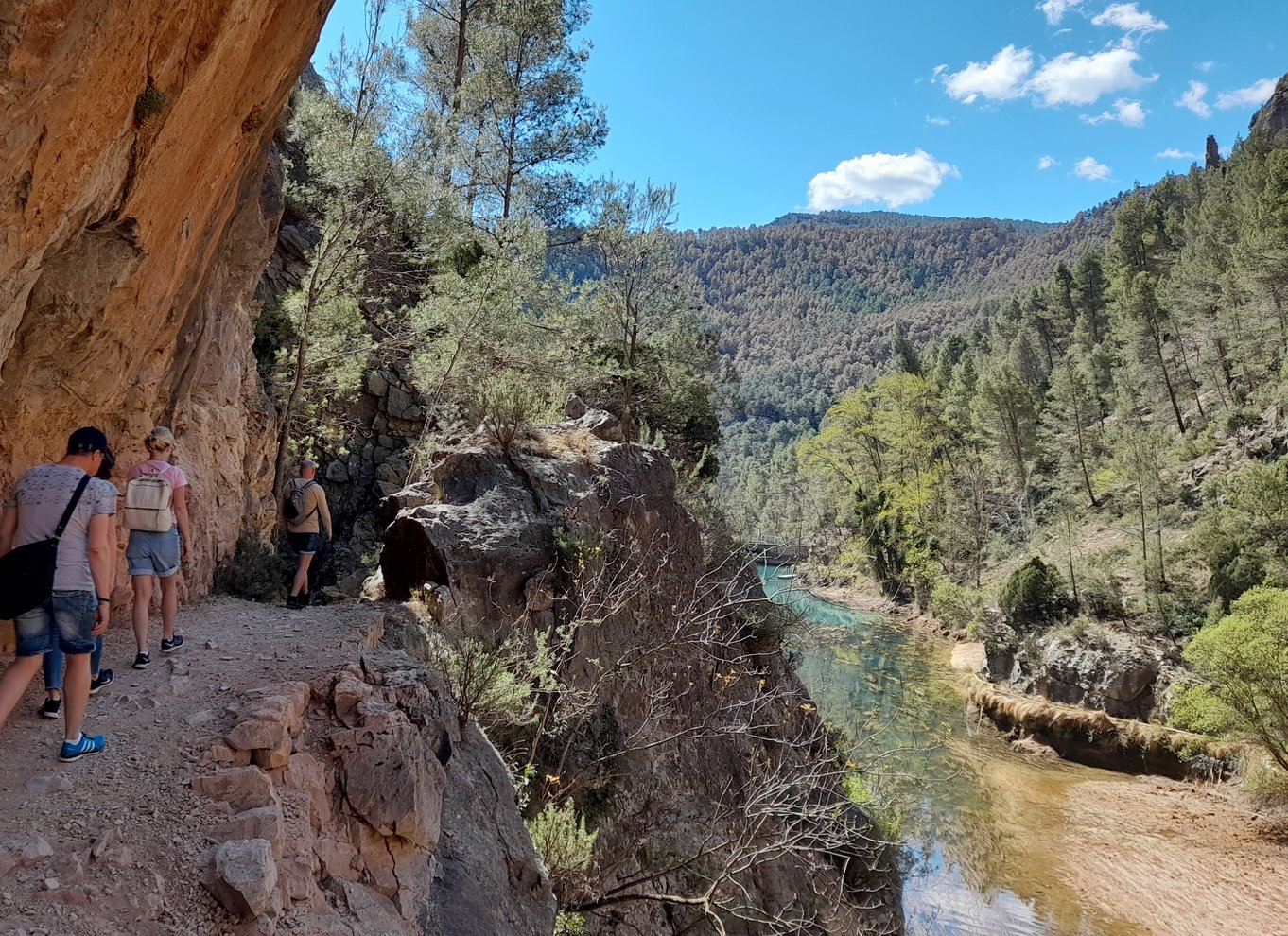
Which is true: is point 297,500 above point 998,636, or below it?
above

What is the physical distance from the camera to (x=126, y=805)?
2.82 metres

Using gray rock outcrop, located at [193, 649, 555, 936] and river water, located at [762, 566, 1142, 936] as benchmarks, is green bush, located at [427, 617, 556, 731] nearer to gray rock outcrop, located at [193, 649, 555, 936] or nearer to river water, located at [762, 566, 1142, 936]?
gray rock outcrop, located at [193, 649, 555, 936]

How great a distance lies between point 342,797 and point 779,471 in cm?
8302

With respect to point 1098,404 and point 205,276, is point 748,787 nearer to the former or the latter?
point 205,276

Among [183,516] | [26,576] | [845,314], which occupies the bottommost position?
[26,576]

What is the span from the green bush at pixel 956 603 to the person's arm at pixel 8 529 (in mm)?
32660

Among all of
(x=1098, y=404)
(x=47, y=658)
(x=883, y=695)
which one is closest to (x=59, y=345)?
(x=47, y=658)

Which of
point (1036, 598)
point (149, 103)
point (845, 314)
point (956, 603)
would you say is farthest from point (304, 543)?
point (845, 314)

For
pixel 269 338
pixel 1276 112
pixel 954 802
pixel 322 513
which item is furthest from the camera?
pixel 1276 112

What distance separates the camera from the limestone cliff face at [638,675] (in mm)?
7105

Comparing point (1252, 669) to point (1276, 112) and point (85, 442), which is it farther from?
point (1276, 112)

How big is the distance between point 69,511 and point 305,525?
141 inches

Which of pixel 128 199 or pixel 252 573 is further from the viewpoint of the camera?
pixel 252 573

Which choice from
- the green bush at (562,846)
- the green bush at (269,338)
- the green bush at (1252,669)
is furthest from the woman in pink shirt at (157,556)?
the green bush at (1252,669)
